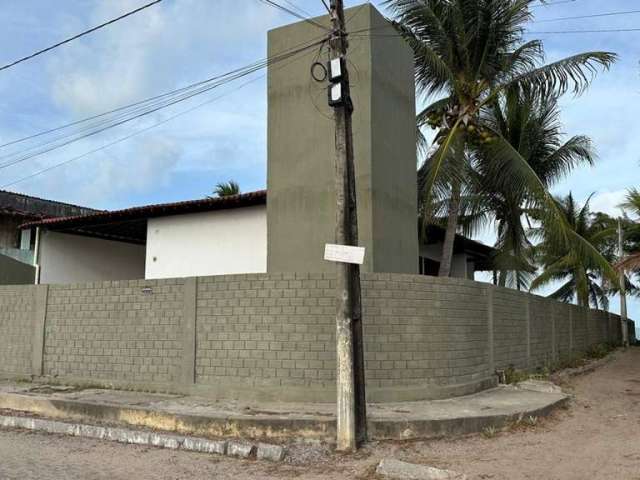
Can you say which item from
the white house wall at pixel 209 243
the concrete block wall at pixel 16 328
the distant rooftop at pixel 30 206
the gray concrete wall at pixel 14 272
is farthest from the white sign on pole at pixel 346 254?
the distant rooftop at pixel 30 206

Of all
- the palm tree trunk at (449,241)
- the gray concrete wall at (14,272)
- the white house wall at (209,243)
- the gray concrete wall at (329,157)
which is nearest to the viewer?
the gray concrete wall at (329,157)

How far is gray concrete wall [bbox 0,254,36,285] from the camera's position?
17188mm

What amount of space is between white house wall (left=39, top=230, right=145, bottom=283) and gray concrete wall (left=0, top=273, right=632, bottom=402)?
6867 millimetres

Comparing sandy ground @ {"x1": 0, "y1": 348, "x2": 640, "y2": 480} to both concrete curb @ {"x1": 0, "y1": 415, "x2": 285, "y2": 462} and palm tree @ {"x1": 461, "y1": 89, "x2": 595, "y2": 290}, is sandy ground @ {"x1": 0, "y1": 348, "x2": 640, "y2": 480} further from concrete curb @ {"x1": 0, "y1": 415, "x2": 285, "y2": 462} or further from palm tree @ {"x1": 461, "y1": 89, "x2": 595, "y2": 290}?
palm tree @ {"x1": 461, "y1": 89, "x2": 595, "y2": 290}

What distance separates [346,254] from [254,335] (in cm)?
289

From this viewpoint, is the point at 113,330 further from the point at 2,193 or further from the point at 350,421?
the point at 2,193

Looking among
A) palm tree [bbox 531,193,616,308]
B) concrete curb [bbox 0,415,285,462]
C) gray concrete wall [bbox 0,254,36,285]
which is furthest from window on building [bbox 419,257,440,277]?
concrete curb [bbox 0,415,285,462]

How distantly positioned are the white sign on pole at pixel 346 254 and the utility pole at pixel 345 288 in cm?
13

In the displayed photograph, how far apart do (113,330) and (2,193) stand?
46.4ft

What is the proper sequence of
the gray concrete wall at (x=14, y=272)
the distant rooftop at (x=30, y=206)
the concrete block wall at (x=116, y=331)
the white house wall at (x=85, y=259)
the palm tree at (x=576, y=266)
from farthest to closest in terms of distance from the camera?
the palm tree at (x=576, y=266) < the distant rooftop at (x=30, y=206) < the white house wall at (x=85, y=259) < the gray concrete wall at (x=14, y=272) < the concrete block wall at (x=116, y=331)

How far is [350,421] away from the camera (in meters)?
7.39

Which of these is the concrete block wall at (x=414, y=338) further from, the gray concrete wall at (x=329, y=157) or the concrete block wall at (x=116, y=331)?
the concrete block wall at (x=116, y=331)

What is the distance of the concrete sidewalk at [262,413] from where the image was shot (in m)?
7.98

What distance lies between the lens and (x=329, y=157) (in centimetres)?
1216
